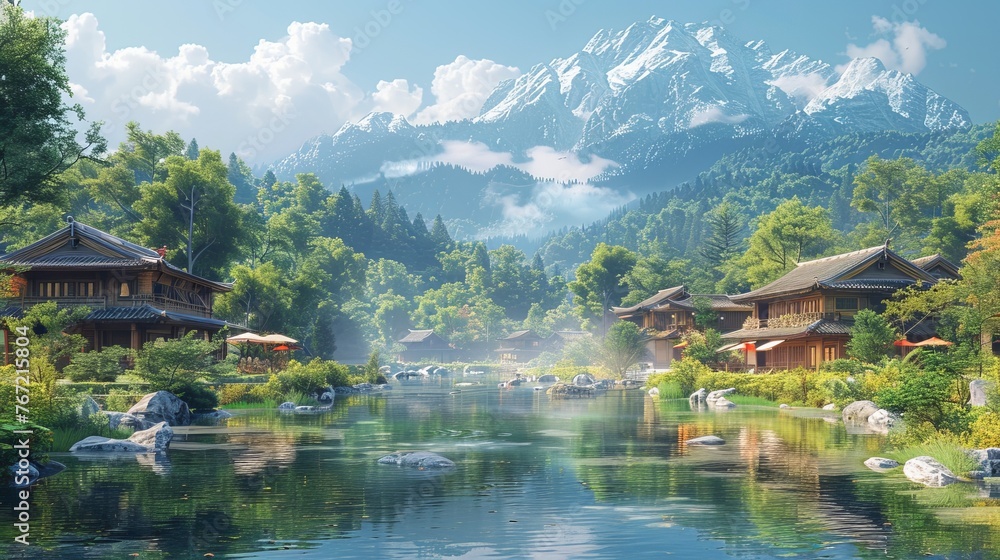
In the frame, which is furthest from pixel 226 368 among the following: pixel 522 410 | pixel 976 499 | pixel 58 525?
pixel 976 499

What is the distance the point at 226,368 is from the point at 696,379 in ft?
102

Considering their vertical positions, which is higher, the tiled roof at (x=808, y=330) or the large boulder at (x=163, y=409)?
the tiled roof at (x=808, y=330)

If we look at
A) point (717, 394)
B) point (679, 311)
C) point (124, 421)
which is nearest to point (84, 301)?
point (124, 421)

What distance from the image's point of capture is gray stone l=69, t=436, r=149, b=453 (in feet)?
88.7

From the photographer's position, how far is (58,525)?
16031 millimetres

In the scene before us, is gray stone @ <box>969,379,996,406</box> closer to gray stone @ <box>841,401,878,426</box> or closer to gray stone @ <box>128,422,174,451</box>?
gray stone @ <box>841,401,878,426</box>

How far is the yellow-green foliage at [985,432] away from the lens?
76.1 feet

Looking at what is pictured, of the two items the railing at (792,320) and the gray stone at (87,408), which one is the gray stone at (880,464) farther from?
the railing at (792,320)

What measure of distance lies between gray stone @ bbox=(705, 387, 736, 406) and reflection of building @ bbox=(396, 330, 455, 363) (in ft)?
370

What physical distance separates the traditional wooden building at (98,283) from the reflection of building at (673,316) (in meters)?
53.1

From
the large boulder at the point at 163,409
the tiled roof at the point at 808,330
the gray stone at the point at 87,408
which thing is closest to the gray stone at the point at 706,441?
the gray stone at the point at 87,408

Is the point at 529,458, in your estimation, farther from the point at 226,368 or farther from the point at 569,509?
the point at 226,368

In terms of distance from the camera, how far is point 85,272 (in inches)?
2127

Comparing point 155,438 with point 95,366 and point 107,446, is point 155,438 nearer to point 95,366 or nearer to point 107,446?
point 107,446
